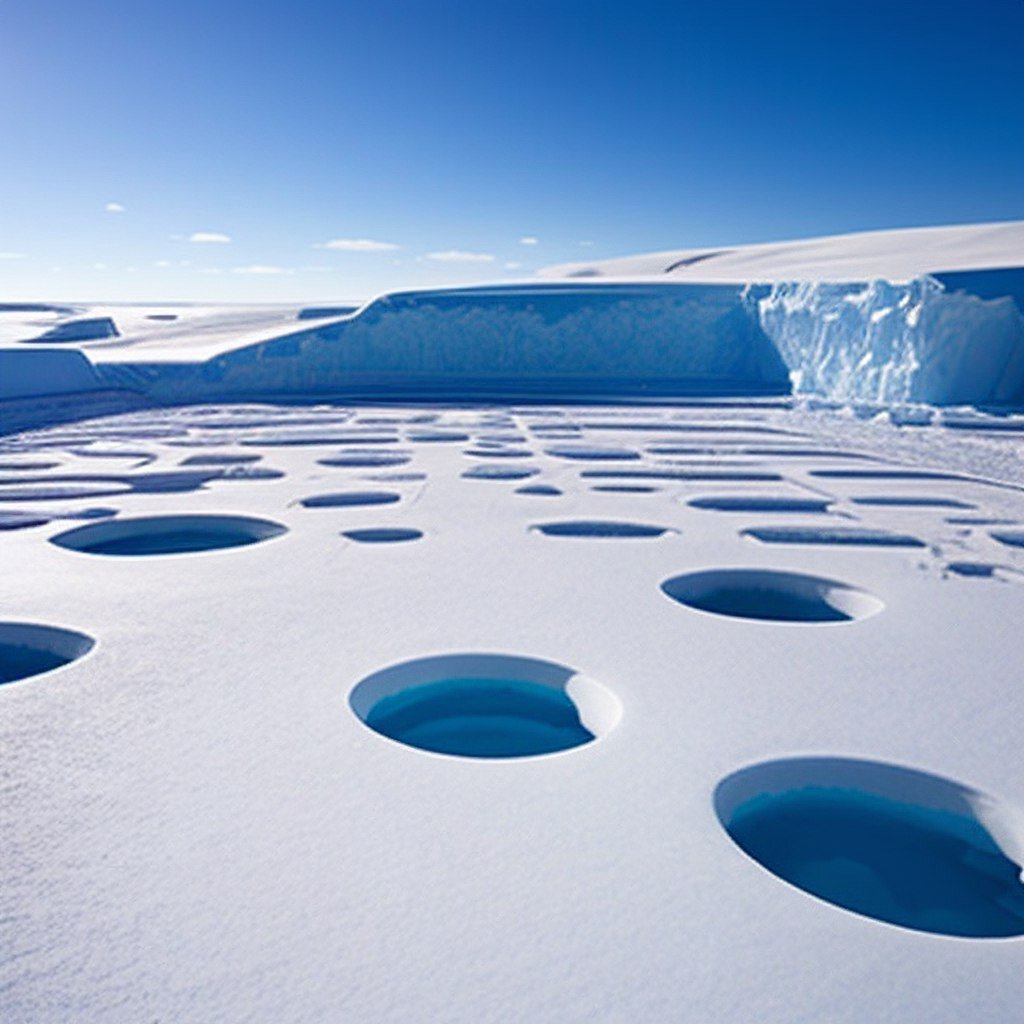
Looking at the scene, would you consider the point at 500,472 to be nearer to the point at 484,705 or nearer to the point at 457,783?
the point at 484,705

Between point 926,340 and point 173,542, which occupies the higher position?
point 926,340

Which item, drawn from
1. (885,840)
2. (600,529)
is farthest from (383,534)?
(885,840)

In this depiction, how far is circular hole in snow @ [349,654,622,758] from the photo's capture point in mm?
2928

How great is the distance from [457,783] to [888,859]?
112 cm

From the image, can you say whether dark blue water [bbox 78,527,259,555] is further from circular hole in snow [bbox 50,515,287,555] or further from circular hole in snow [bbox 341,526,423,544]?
circular hole in snow [bbox 341,526,423,544]

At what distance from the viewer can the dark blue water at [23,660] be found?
3406mm

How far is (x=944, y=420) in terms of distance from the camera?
9391 millimetres

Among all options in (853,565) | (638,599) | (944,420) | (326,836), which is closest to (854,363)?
(944,420)

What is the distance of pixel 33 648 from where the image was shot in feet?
11.3

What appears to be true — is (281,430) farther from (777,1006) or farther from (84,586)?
(777,1006)

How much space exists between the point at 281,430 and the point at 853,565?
257 inches

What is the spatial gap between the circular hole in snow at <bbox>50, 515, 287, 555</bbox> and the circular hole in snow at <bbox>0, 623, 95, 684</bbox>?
169 centimetres

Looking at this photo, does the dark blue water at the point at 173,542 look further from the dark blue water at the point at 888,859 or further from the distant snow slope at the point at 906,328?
the distant snow slope at the point at 906,328

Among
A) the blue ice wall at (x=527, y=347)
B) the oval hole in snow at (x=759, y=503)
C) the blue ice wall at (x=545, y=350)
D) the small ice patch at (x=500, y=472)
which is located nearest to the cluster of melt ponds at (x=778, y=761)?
the oval hole in snow at (x=759, y=503)
